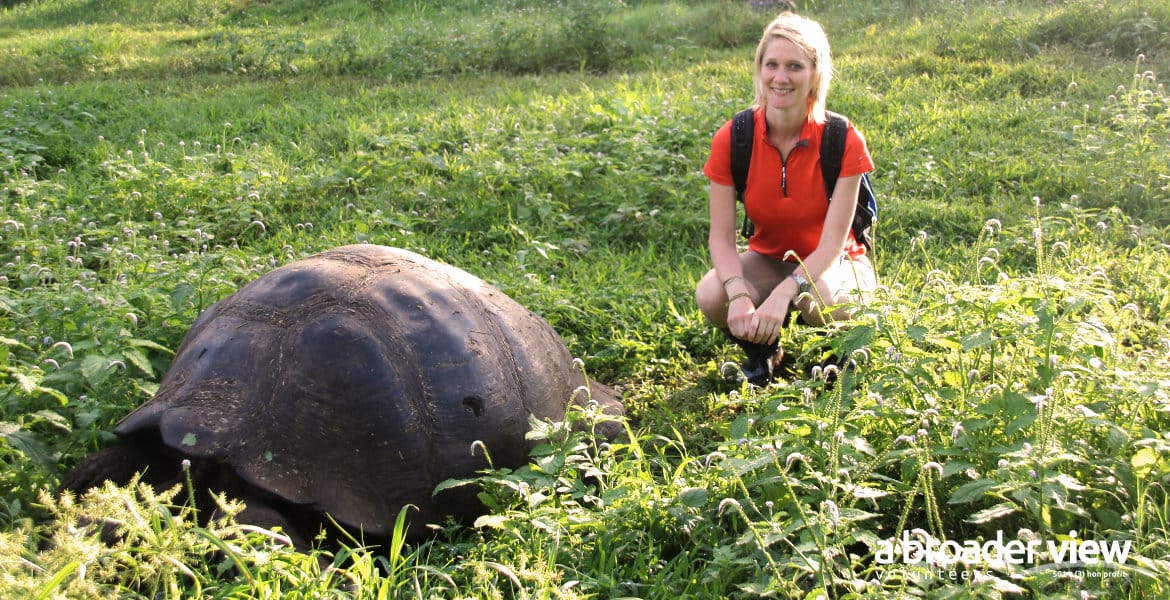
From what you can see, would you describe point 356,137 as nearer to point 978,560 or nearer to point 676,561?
point 676,561

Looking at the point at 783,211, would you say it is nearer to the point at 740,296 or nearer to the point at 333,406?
the point at 740,296

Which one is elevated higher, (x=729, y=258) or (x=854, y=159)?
(x=854, y=159)

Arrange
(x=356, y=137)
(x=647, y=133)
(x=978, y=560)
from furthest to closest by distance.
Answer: (x=356, y=137)
(x=647, y=133)
(x=978, y=560)

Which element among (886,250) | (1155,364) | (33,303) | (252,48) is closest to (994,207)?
(886,250)

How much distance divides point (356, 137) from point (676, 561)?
4613mm

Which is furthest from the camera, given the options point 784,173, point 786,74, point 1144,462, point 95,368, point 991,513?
point 784,173

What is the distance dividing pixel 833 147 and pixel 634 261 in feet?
5.29

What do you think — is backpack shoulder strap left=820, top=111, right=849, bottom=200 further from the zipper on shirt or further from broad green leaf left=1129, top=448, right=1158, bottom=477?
broad green leaf left=1129, top=448, right=1158, bottom=477

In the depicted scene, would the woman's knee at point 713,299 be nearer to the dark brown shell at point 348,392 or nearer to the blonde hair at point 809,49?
the blonde hair at point 809,49

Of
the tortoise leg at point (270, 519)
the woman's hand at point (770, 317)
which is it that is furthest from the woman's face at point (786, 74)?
the tortoise leg at point (270, 519)

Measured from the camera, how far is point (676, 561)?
2.50 metres

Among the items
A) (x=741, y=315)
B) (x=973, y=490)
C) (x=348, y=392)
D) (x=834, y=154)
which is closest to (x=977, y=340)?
(x=973, y=490)

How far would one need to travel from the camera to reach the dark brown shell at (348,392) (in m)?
2.60

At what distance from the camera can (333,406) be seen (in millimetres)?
2666
